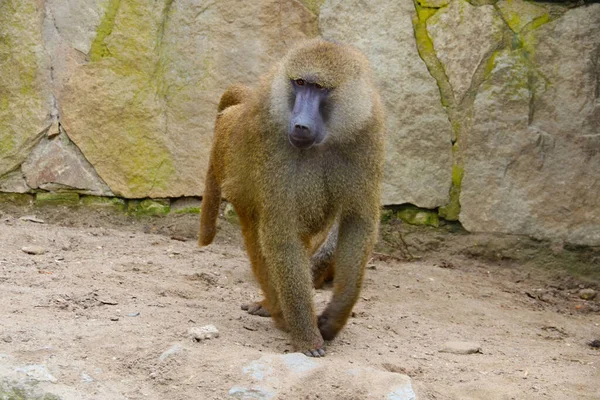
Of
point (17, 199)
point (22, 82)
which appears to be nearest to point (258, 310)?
point (17, 199)

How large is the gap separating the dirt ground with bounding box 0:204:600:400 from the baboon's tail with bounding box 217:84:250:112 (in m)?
1.00

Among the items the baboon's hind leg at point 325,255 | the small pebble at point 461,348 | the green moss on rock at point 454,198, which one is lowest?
the small pebble at point 461,348

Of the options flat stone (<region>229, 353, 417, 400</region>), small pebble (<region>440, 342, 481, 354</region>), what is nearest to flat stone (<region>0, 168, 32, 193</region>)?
flat stone (<region>229, 353, 417, 400</region>)

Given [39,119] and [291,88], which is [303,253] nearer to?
[291,88]

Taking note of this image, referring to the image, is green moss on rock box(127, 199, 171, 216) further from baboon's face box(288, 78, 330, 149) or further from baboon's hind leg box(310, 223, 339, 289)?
baboon's face box(288, 78, 330, 149)

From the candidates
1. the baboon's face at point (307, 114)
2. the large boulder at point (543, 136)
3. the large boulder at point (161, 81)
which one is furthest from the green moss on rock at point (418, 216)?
the baboon's face at point (307, 114)

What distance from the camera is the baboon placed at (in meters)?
4.04

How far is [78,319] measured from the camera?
13.7 ft

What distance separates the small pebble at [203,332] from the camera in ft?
13.4

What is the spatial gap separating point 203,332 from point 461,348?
1.22 m

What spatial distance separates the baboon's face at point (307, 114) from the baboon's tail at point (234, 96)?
88cm

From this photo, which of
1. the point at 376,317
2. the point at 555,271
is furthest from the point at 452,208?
the point at 376,317

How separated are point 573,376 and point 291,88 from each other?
1749 millimetres

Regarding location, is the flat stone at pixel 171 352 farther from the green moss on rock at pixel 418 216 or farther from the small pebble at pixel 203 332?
the green moss on rock at pixel 418 216
